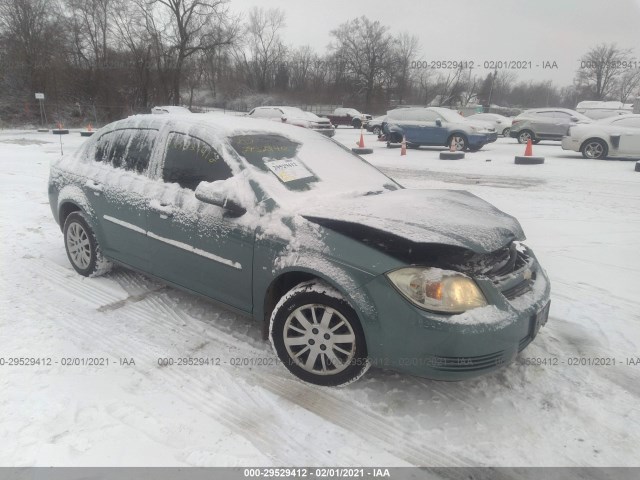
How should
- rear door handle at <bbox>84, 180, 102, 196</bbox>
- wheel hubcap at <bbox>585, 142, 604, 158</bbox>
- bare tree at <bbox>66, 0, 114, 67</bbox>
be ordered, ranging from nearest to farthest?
rear door handle at <bbox>84, 180, 102, 196</bbox>, wheel hubcap at <bbox>585, 142, 604, 158</bbox>, bare tree at <bbox>66, 0, 114, 67</bbox>

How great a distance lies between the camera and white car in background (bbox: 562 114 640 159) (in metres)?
12.9

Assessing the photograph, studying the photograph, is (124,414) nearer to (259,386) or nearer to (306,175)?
(259,386)

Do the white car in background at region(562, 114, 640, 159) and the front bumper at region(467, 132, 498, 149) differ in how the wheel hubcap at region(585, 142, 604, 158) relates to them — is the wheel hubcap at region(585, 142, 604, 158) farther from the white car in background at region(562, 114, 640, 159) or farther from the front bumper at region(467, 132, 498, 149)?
the front bumper at region(467, 132, 498, 149)

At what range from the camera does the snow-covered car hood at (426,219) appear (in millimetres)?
2559

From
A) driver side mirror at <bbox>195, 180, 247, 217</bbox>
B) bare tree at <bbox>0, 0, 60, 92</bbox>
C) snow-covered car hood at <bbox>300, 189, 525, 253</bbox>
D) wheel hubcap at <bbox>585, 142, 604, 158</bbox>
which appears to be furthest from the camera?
bare tree at <bbox>0, 0, 60, 92</bbox>

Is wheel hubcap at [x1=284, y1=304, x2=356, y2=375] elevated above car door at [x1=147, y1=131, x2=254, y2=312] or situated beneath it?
situated beneath

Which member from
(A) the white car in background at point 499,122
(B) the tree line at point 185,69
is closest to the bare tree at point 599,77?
(B) the tree line at point 185,69

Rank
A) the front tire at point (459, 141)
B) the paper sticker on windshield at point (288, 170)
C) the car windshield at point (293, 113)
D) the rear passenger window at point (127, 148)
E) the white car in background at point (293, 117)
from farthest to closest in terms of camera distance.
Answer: the car windshield at point (293, 113), the white car in background at point (293, 117), the front tire at point (459, 141), the rear passenger window at point (127, 148), the paper sticker on windshield at point (288, 170)

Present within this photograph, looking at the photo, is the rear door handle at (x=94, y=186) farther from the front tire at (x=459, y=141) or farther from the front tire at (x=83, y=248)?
the front tire at (x=459, y=141)

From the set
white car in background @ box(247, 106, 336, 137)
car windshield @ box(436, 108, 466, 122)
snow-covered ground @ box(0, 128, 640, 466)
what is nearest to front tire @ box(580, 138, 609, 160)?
car windshield @ box(436, 108, 466, 122)

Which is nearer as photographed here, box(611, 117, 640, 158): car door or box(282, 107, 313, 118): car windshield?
box(611, 117, 640, 158): car door

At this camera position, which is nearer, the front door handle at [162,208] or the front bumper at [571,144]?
the front door handle at [162,208]

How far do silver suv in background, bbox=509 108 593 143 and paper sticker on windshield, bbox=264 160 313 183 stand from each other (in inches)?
679

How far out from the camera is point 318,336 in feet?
8.95
